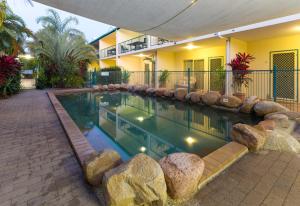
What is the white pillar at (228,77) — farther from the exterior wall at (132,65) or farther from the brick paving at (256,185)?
the exterior wall at (132,65)

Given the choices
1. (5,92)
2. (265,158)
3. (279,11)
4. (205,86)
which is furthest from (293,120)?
(5,92)

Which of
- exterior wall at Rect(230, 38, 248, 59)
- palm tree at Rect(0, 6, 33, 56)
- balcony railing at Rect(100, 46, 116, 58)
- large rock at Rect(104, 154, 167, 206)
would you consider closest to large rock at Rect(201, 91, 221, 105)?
exterior wall at Rect(230, 38, 248, 59)

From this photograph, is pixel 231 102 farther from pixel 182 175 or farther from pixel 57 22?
pixel 57 22

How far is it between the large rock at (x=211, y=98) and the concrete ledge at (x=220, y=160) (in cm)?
476

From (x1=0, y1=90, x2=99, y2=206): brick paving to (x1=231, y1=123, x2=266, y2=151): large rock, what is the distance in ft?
8.88

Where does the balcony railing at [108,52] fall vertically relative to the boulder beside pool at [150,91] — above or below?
above

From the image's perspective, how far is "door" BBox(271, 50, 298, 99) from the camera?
28.2ft

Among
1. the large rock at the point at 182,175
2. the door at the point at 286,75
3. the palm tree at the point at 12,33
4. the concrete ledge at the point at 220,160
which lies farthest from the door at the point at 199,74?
the palm tree at the point at 12,33

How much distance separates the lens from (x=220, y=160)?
9.59ft

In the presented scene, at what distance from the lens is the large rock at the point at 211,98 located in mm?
8062

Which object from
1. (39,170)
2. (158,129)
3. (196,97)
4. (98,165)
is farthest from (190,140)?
(196,97)

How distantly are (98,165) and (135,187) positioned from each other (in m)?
0.69

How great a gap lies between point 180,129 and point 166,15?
4.01 meters

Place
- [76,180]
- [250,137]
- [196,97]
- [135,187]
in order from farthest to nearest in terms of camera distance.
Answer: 1. [196,97]
2. [250,137]
3. [76,180]
4. [135,187]
